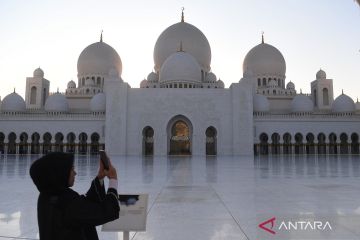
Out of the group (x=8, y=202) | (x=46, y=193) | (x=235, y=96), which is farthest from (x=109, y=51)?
(x=46, y=193)

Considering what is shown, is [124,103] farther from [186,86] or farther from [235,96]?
[235,96]

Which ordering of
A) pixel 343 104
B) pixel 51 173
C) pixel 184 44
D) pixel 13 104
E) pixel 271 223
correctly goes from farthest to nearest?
1. pixel 184 44
2. pixel 343 104
3. pixel 13 104
4. pixel 271 223
5. pixel 51 173

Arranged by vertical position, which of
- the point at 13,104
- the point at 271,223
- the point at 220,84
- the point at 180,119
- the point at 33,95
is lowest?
the point at 271,223

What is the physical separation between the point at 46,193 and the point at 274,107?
101ft

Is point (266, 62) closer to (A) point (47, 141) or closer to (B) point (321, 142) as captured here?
(B) point (321, 142)

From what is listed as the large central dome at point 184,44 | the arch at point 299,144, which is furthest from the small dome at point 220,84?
the arch at point 299,144

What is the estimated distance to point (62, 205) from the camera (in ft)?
4.66

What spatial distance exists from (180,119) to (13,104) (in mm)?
13785

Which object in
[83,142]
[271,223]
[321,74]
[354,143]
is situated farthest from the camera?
[321,74]

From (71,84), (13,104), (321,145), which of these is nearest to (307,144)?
(321,145)

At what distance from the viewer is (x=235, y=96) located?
2455cm

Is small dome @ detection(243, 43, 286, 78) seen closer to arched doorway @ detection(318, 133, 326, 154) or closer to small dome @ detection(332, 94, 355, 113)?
small dome @ detection(332, 94, 355, 113)

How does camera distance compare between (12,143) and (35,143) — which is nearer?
(35,143)

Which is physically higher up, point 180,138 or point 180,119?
point 180,119
